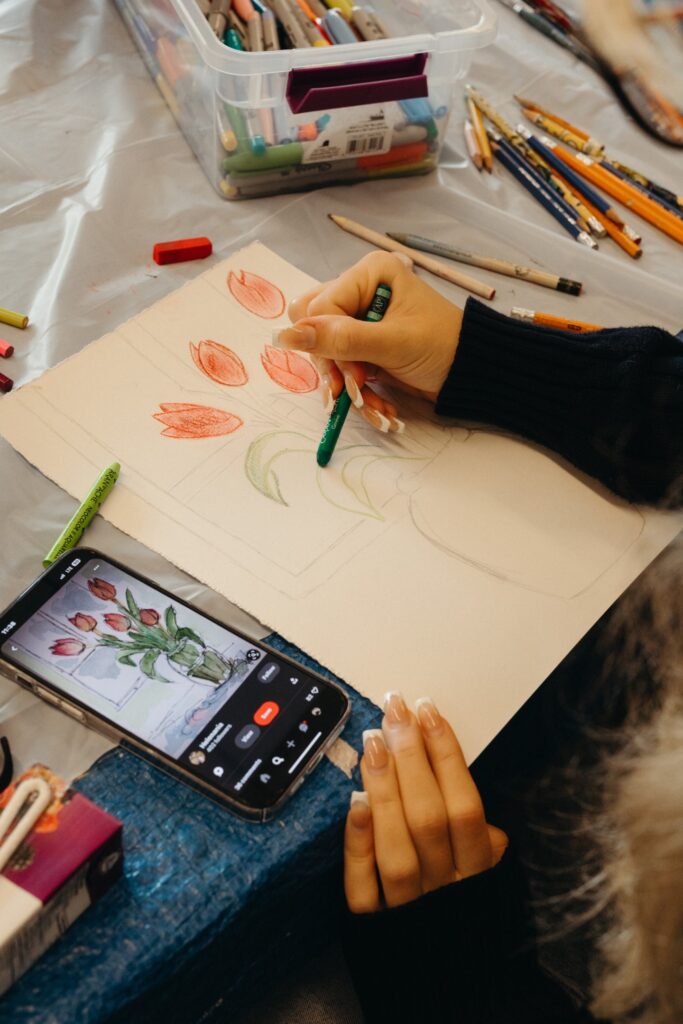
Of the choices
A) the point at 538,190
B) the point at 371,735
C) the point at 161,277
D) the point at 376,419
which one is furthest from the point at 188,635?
the point at 538,190

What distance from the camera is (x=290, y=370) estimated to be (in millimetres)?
636

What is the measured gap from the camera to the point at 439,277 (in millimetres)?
707

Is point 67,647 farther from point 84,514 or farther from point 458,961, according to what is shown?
point 458,961

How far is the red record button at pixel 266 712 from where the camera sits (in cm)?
45

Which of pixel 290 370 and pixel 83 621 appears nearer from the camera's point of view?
pixel 83 621

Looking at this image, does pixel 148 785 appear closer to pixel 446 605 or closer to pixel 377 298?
pixel 446 605

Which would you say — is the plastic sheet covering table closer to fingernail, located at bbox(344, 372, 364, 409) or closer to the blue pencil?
the blue pencil

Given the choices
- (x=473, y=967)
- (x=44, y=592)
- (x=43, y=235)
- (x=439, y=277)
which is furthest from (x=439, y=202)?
(x=473, y=967)

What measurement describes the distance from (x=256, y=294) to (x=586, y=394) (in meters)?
0.27

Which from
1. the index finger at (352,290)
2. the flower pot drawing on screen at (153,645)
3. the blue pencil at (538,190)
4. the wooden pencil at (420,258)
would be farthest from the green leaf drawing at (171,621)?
the blue pencil at (538,190)

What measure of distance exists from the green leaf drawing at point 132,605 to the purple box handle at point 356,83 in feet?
1.41

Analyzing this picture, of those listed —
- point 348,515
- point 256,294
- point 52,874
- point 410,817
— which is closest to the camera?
point 52,874

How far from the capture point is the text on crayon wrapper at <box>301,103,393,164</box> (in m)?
0.71

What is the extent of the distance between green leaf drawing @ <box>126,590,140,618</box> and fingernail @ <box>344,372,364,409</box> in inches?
8.4
